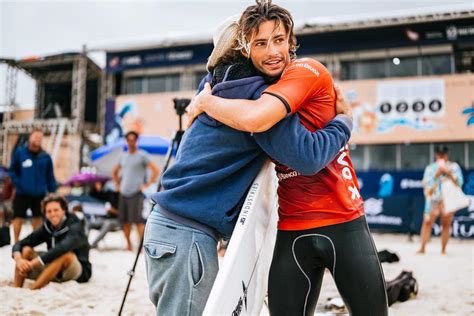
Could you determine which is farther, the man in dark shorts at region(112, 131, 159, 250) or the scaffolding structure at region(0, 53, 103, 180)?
the scaffolding structure at region(0, 53, 103, 180)

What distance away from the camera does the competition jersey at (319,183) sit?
5.32 ft

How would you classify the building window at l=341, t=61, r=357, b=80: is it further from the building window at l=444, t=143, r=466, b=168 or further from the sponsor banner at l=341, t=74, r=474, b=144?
the building window at l=444, t=143, r=466, b=168

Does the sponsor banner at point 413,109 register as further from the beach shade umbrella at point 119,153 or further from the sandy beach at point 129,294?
the sandy beach at point 129,294

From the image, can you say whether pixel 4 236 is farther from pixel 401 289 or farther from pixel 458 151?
pixel 458 151

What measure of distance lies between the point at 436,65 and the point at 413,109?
214 cm

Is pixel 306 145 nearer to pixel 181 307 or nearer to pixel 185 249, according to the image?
pixel 185 249

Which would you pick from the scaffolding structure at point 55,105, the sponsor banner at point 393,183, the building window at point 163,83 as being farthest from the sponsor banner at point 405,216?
the scaffolding structure at point 55,105

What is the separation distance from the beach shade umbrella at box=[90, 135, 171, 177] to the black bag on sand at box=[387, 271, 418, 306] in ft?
19.9

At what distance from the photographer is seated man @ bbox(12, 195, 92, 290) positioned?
4.21 meters

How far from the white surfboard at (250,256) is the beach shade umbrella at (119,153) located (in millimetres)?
7506

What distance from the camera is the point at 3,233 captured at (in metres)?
4.21

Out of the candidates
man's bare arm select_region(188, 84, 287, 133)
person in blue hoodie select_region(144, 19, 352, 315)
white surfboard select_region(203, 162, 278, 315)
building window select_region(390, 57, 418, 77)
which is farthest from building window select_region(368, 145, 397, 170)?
man's bare arm select_region(188, 84, 287, 133)

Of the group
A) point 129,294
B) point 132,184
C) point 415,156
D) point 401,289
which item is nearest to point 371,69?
point 415,156

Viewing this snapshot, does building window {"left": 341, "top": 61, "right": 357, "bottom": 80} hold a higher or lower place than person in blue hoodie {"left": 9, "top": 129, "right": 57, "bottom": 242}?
higher
